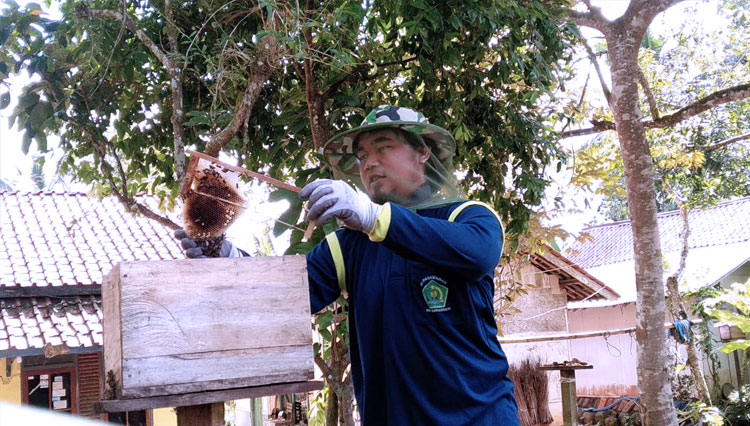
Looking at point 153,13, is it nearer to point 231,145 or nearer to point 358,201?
point 231,145

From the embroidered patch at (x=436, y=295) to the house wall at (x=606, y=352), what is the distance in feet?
51.4

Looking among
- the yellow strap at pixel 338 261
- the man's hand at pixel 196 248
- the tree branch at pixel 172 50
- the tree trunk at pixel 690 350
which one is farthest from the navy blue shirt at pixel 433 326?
the tree trunk at pixel 690 350

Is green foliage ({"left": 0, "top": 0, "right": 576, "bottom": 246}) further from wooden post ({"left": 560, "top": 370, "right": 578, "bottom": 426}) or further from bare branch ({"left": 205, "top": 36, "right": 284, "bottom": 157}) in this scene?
wooden post ({"left": 560, "top": 370, "right": 578, "bottom": 426})

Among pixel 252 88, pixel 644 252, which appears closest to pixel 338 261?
pixel 252 88

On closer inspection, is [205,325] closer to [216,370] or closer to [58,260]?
[216,370]

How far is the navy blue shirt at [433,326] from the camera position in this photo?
81.0 inches

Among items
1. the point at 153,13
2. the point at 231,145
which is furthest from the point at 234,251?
the point at 153,13

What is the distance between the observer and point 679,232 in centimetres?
2089

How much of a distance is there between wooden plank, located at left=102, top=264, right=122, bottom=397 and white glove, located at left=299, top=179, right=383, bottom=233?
58 cm

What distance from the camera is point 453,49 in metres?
4.06

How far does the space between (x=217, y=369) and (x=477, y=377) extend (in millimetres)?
775

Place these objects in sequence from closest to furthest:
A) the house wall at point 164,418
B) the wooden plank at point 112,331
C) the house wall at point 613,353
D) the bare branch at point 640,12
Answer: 1. the wooden plank at point 112,331
2. the bare branch at point 640,12
3. the house wall at point 164,418
4. the house wall at point 613,353

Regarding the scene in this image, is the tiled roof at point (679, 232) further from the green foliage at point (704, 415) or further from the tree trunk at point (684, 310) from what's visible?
the green foliage at point (704, 415)

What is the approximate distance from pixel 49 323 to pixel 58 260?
57.7 inches
